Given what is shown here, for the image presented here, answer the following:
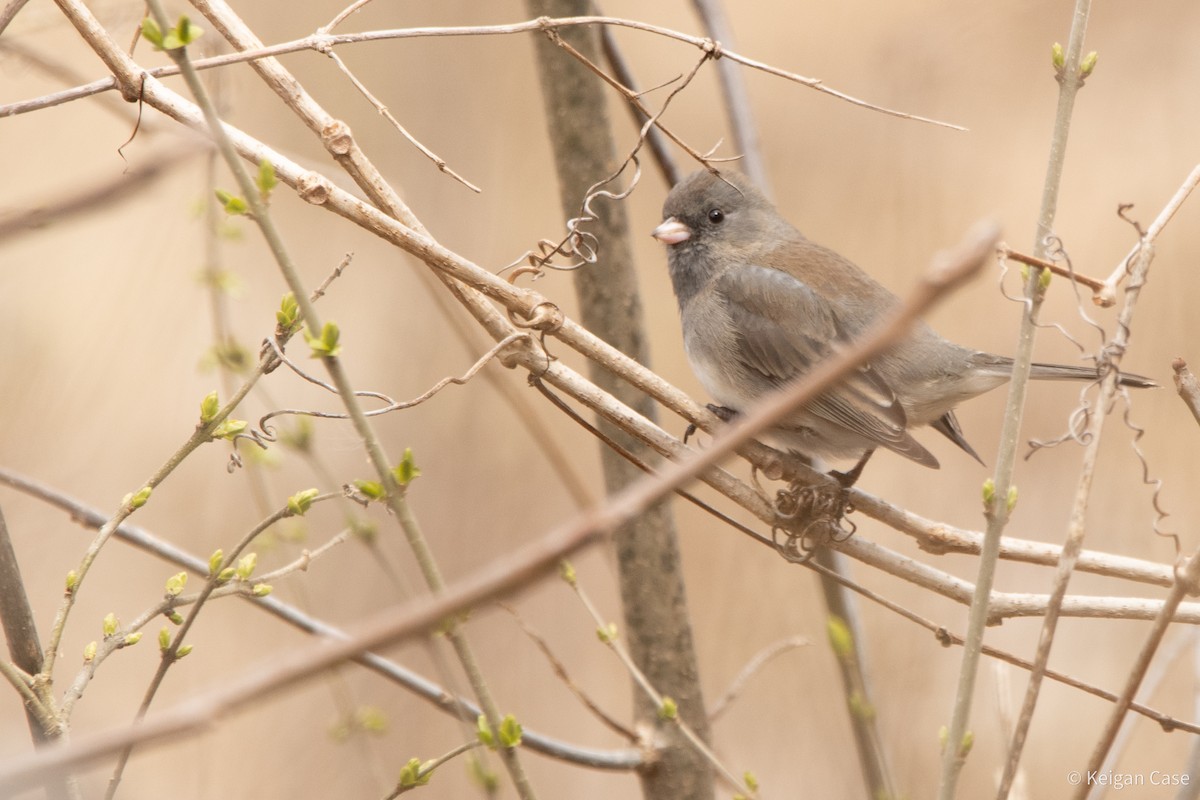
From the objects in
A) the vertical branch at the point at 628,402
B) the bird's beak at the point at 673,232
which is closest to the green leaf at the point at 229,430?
the vertical branch at the point at 628,402

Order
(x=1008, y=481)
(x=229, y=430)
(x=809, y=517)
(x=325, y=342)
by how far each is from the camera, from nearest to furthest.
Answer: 1. (x=325, y=342)
2. (x=1008, y=481)
3. (x=229, y=430)
4. (x=809, y=517)

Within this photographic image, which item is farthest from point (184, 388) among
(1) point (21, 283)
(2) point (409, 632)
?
(2) point (409, 632)

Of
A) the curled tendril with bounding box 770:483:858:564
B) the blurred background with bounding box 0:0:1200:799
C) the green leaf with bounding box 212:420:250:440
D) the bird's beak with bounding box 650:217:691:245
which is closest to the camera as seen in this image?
the green leaf with bounding box 212:420:250:440

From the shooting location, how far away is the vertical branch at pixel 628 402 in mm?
2061

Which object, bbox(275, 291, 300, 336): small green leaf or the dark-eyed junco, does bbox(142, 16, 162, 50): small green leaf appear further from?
the dark-eyed junco

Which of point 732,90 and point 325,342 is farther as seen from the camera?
point 732,90

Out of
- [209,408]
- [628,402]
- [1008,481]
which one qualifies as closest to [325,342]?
[209,408]

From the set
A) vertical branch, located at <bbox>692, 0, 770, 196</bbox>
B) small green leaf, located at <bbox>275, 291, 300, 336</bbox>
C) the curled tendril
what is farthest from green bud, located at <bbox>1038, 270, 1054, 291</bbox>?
vertical branch, located at <bbox>692, 0, 770, 196</bbox>

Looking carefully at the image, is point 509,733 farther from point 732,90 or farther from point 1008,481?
point 732,90

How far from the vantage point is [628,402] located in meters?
2.16

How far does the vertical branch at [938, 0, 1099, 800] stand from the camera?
3.76 ft

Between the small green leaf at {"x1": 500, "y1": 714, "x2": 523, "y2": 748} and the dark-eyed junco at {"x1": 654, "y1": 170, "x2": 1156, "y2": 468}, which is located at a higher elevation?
the dark-eyed junco at {"x1": 654, "y1": 170, "x2": 1156, "y2": 468}

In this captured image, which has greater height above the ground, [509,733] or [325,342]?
[325,342]

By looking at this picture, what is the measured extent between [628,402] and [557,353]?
2621 mm
